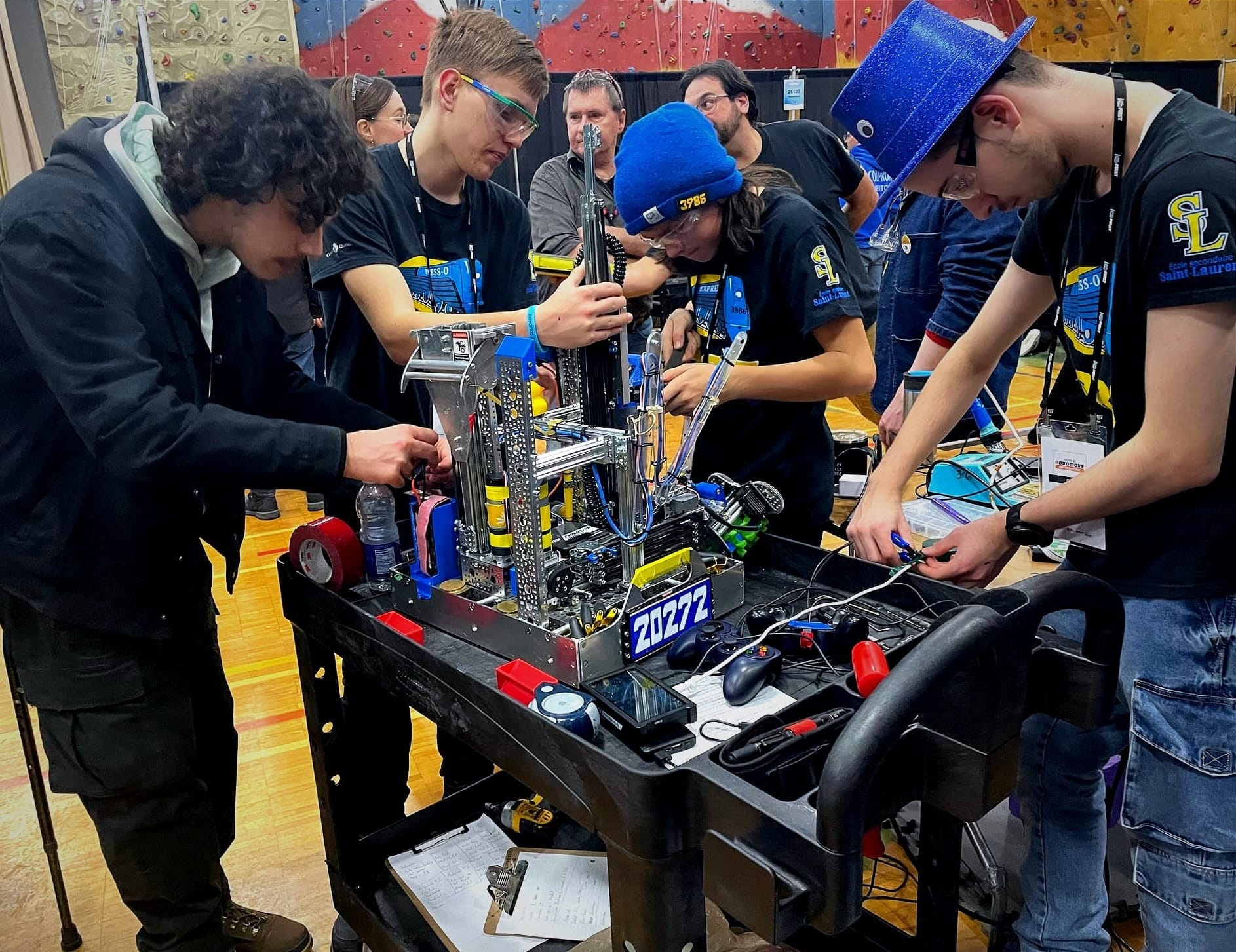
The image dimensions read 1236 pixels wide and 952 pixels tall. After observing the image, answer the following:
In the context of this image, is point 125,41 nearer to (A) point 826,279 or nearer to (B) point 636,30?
(B) point 636,30

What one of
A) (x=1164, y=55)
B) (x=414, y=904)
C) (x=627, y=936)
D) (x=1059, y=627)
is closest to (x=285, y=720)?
(x=414, y=904)

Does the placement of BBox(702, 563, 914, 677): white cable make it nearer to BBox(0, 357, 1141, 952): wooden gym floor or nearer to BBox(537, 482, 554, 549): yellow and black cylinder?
BBox(537, 482, 554, 549): yellow and black cylinder

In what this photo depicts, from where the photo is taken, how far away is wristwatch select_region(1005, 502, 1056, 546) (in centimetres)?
123

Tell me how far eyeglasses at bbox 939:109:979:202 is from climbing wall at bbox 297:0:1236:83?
208 inches

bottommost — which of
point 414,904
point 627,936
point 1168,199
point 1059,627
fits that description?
point 414,904

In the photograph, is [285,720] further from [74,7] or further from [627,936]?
[74,7]

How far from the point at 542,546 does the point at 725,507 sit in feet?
1.12

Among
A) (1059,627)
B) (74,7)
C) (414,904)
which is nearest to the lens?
(1059,627)

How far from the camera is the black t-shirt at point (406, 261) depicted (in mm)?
1764

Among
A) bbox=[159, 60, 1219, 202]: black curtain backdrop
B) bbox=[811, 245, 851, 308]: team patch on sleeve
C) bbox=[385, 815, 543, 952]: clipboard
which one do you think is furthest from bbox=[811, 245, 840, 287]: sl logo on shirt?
bbox=[159, 60, 1219, 202]: black curtain backdrop

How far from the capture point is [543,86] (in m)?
1.83

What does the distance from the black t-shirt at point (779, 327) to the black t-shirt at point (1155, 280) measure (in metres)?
0.39

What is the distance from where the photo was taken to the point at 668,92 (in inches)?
264

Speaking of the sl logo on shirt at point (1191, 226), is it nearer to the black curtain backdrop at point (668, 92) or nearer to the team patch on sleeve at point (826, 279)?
the team patch on sleeve at point (826, 279)
